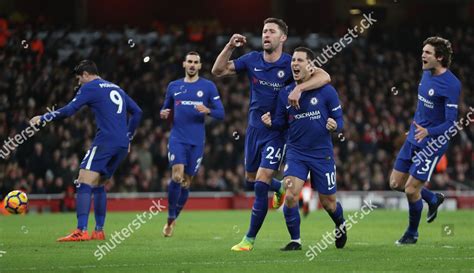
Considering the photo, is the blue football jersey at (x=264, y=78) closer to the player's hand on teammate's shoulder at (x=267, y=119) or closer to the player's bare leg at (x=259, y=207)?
the player's hand on teammate's shoulder at (x=267, y=119)

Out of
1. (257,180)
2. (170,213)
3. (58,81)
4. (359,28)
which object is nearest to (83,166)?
(170,213)

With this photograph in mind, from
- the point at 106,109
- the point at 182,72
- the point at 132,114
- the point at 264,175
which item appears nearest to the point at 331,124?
the point at 264,175

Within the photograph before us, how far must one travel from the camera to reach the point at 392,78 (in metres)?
33.4

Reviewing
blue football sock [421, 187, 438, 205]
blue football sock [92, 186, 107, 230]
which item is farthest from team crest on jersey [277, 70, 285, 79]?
blue football sock [92, 186, 107, 230]

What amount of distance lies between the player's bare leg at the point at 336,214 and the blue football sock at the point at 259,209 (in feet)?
2.16

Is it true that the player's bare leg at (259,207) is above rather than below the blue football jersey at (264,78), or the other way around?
below

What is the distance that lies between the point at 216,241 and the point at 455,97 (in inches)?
146

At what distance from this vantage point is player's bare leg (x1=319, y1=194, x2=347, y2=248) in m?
12.5

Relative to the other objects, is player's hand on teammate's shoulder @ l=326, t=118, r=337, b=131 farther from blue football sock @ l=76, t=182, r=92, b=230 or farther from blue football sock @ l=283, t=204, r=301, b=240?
blue football sock @ l=76, t=182, r=92, b=230

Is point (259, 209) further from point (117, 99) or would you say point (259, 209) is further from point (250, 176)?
point (117, 99)

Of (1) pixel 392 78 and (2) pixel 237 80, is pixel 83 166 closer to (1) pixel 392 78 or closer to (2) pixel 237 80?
(2) pixel 237 80

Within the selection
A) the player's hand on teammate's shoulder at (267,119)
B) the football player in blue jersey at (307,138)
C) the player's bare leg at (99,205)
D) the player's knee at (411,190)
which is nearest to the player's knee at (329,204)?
the football player in blue jersey at (307,138)

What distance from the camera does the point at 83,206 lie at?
1406 centimetres

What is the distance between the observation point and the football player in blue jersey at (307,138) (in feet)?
40.1
